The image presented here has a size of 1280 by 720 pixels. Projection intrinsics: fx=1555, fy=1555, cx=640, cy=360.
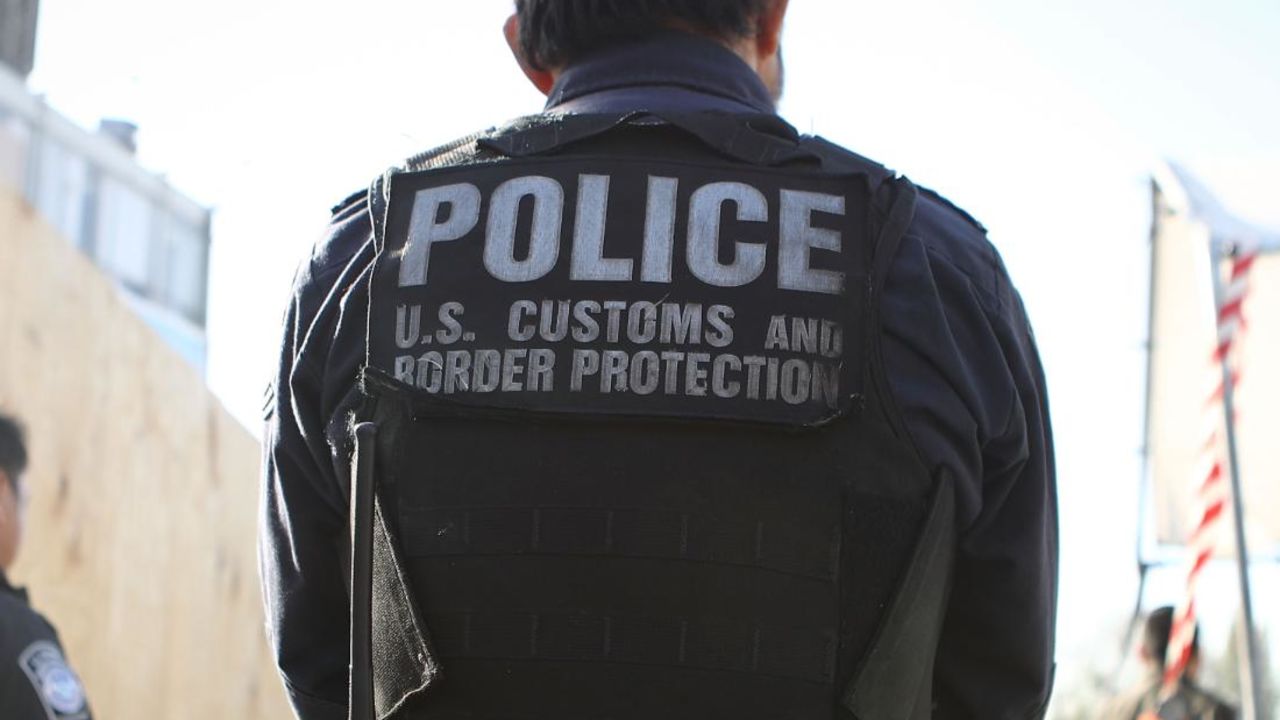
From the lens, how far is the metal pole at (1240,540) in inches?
155

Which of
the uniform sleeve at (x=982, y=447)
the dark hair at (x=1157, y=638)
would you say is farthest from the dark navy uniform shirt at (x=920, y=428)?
the dark hair at (x=1157, y=638)

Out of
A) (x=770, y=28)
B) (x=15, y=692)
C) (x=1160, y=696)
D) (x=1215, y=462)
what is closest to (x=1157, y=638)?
(x=1160, y=696)

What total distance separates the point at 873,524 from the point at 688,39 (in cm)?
60

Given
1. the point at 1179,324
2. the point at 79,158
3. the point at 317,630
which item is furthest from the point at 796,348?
the point at 1179,324

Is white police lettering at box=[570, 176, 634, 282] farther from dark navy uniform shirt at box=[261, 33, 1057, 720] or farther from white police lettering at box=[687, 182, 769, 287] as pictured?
dark navy uniform shirt at box=[261, 33, 1057, 720]

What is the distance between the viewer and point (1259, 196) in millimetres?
4090

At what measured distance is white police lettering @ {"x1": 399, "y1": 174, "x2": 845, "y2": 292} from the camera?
5.05 ft

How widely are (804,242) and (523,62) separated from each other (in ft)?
1.65

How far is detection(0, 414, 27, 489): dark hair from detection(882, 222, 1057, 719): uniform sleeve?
8.94ft

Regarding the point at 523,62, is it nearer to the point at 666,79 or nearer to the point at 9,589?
A: the point at 666,79

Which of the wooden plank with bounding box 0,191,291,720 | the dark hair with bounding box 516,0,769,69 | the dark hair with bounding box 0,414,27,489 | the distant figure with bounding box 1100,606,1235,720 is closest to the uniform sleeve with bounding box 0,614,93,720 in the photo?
the wooden plank with bounding box 0,191,291,720

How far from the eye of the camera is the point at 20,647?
11.6ft

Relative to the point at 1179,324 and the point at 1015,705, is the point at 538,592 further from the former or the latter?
the point at 1179,324

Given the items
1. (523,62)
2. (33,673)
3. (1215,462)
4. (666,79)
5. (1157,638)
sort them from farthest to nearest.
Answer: (1157,638) < (1215,462) < (33,673) < (523,62) < (666,79)
